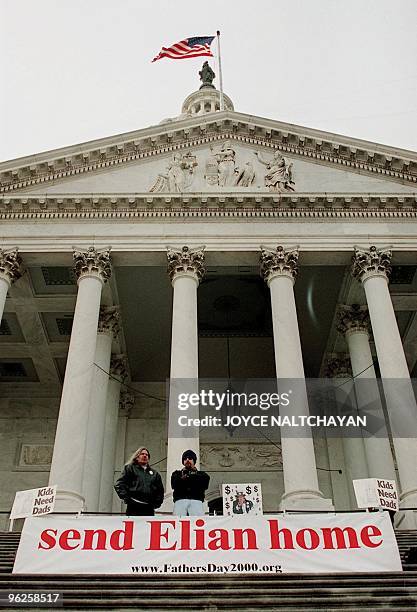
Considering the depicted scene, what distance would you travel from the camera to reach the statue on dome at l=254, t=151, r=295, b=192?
22.8 meters

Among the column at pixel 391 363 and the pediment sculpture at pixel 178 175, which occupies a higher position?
the pediment sculpture at pixel 178 175

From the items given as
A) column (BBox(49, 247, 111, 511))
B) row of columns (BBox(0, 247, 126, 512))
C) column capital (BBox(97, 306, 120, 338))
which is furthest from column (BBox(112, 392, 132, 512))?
column (BBox(49, 247, 111, 511))

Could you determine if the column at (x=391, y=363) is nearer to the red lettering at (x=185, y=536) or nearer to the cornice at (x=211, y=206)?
the cornice at (x=211, y=206)

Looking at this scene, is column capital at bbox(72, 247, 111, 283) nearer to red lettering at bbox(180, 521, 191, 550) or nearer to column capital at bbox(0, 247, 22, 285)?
column capital at bbox(0, 247, 22, 285)

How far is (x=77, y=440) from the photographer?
17453 mm

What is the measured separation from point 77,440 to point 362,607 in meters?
10.5

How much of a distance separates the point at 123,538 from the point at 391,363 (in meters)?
11.0

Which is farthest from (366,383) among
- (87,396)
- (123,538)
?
(123,538)

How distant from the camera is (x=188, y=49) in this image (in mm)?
29250

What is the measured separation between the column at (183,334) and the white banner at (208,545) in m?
5.52

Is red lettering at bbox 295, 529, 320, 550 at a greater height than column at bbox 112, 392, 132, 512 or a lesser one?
lesser

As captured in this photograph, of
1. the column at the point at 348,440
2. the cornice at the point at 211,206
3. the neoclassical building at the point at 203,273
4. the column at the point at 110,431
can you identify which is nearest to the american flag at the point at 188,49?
the neoclassical building at the point at 203,273

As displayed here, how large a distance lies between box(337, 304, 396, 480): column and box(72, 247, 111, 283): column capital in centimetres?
907

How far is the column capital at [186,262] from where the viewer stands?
2116 centimetres
